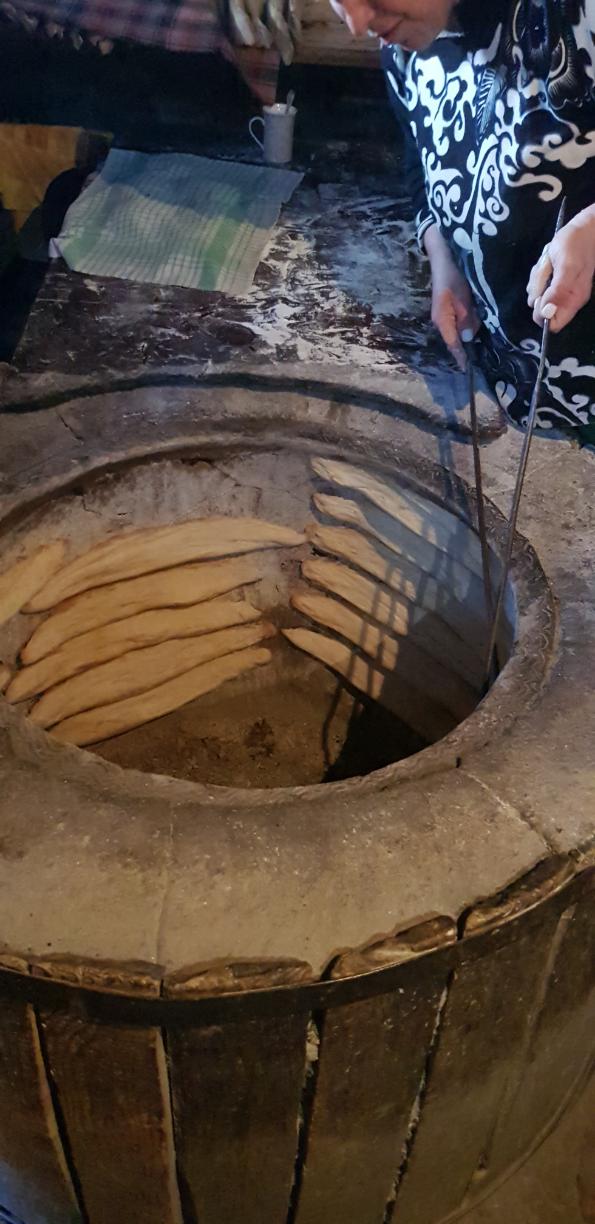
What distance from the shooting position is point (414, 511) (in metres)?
2.06

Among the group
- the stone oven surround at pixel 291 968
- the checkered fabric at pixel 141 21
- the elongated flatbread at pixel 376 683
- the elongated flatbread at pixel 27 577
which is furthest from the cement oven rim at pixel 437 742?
the checkered fabric at pixel 141 21

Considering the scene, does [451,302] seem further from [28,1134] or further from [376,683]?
[28,1134]

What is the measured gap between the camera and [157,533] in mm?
2172

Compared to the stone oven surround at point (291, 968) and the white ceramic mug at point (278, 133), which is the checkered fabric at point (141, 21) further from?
the stone oven surround at point (291, 968)

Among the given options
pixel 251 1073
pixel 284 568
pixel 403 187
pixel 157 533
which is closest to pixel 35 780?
pixel 251 1073

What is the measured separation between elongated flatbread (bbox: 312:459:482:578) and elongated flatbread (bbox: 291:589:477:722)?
394mm

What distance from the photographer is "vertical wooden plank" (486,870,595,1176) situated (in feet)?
4.45

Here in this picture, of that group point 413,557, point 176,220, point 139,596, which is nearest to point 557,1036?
point 413,557

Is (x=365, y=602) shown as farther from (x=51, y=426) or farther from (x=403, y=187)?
(x=403, y=187)

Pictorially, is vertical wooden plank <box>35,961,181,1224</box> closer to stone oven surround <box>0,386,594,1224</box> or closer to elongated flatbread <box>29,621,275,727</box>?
stone oven surround <box>0,386,594,1224</box>

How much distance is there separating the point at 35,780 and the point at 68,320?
1420 mm

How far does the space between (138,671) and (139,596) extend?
0.83 feet

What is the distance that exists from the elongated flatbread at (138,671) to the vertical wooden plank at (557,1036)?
49.8 inches

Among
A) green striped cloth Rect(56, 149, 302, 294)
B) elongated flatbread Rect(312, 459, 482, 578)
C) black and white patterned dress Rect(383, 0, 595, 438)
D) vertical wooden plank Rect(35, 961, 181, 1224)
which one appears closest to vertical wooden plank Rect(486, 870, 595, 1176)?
vertical wooden plank Rect(35, 961, 181, 1224)
